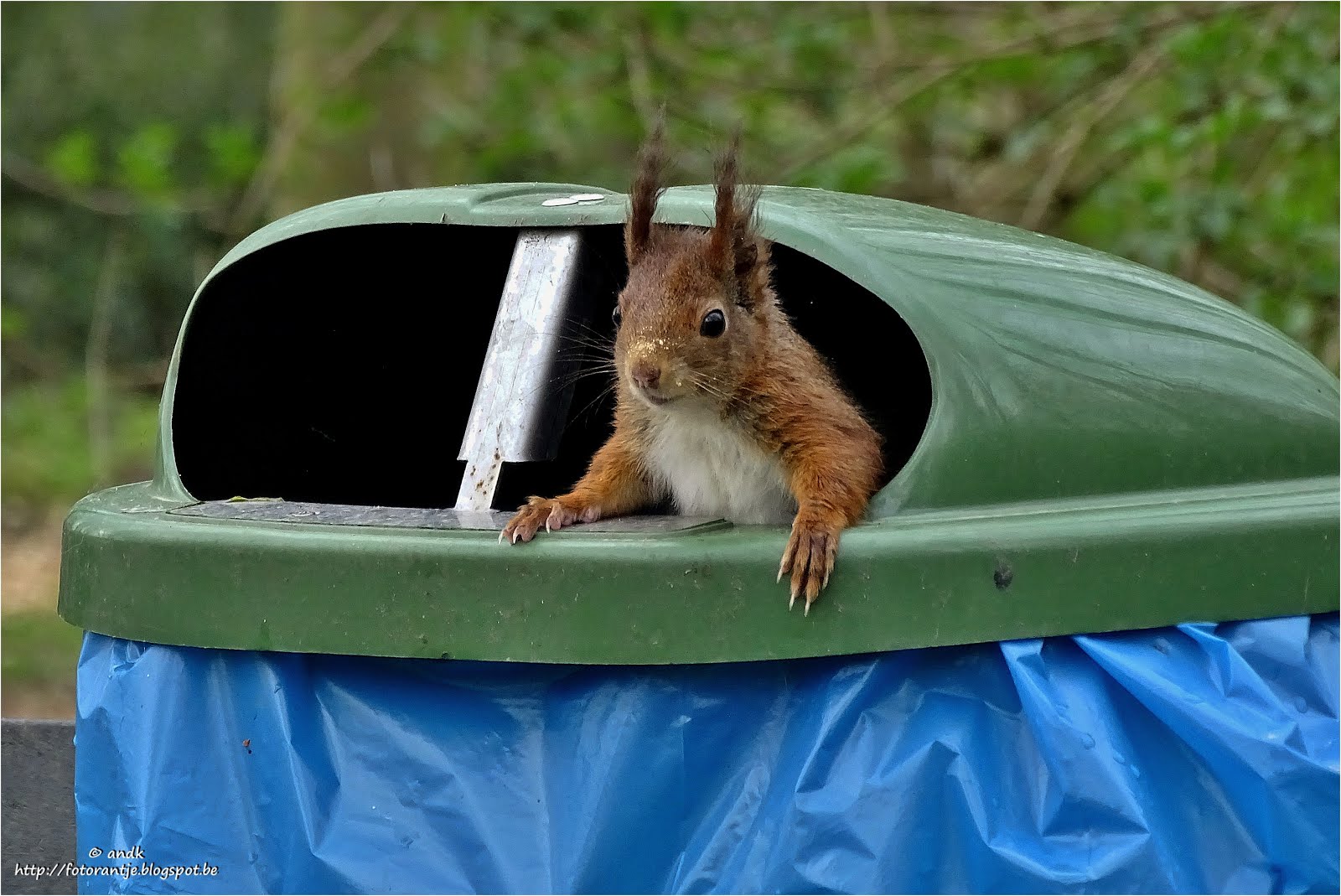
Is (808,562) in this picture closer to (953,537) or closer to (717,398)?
(953,537)

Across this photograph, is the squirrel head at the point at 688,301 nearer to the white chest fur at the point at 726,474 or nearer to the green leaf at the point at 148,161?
the white chest fur at the point at 726,474

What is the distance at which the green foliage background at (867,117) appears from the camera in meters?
3.78

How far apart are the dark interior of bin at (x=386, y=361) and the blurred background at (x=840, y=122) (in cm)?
120

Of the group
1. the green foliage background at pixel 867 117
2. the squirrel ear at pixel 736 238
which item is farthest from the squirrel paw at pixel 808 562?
the green foliage background at pixel 867 117

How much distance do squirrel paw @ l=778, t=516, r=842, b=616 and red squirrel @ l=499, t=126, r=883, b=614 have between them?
8 centimetres

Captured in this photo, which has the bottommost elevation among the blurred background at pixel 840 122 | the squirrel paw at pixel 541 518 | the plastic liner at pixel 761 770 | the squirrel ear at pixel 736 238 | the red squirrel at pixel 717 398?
the plastic liner at pixel 761 770

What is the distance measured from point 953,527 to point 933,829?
1.13 feet

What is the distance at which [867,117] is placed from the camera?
4234mm

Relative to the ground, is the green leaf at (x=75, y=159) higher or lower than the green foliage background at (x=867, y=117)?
lower

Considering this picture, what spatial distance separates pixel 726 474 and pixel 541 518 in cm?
36

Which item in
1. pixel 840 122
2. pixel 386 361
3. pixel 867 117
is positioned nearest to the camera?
pixel 386 361

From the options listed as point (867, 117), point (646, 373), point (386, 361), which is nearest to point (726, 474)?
point (646, 373)

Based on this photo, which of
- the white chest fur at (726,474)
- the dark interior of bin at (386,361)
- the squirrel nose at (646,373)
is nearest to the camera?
the squirrel nose at (646,373)

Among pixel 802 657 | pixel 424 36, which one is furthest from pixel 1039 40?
pixel 802 657
